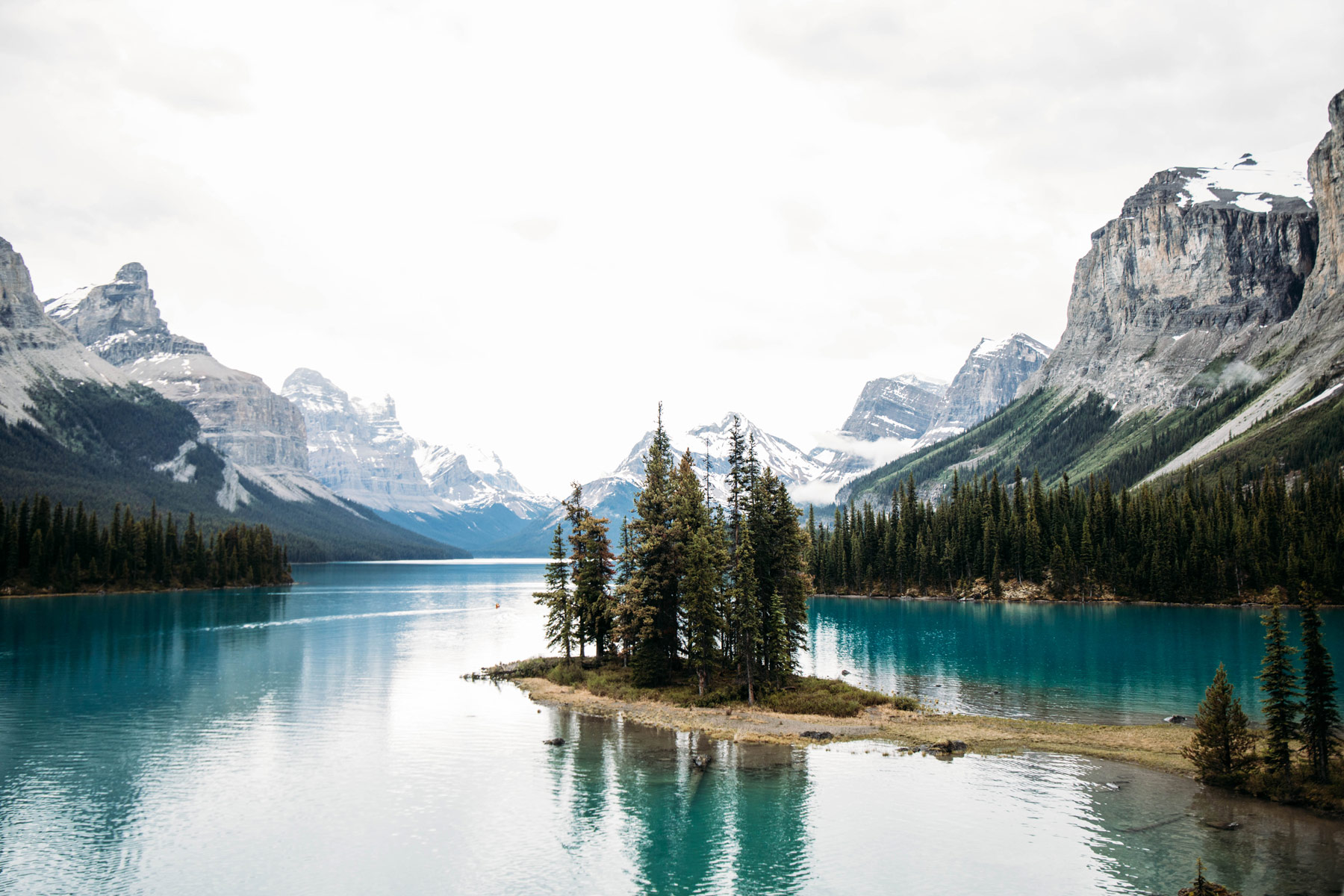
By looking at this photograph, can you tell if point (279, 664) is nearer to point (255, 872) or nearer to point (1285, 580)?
point (255, 872)

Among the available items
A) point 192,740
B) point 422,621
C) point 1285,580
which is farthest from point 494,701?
point 1285,580

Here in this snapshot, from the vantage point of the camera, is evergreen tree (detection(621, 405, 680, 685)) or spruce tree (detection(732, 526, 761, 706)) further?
evergreen tree (detection(621, 405, 680, 685))

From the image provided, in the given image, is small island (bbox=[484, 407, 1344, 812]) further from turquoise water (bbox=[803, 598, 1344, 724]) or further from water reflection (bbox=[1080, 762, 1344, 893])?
turquoise water (bbox=[803, 598, 1344, 724])

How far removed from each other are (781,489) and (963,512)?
12763 centimetres

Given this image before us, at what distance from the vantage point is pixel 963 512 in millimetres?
180000

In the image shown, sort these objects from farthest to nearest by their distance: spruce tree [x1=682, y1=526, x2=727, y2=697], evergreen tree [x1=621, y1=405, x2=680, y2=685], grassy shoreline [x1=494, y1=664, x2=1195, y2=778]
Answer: evergreen tree [x1=621, y1=405, x2=680, y2=685], spruce tree [x1=682, y1=526, x2=727, y2=697], grassy shoreline [x1=494, y1=664, x2=1195, y2=778]

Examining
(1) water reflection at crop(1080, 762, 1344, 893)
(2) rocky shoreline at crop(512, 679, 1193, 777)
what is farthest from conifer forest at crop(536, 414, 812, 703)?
(1) water reflection at crop(1080, 762, 1344, 893)

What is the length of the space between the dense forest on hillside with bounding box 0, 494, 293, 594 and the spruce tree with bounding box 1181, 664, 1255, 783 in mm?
191172

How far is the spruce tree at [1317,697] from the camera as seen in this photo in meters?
34.8

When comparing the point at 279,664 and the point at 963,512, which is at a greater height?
the point at 963,512

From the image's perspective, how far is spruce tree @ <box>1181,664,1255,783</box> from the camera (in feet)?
127

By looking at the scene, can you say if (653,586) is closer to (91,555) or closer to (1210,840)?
(1210,840)

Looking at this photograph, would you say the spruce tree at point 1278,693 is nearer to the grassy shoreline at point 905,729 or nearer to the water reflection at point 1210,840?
the water reflection at point 1210,840

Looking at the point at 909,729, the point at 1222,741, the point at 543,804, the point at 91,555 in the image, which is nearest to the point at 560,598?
the point at 909,729
